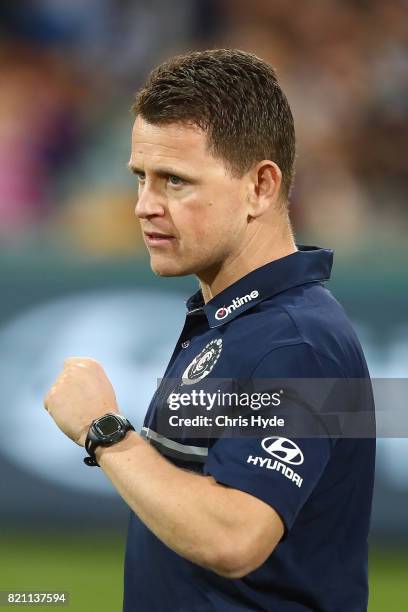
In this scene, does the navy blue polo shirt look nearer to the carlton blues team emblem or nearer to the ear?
the carlton blues team emblem

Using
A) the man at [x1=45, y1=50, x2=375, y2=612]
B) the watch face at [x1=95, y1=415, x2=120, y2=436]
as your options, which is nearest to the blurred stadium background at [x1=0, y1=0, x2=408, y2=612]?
→ the man at [x1=45, y1=50, x2=375, y2=612]

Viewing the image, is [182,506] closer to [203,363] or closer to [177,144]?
[203,363]

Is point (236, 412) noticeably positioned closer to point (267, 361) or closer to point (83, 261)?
point (267, 361)

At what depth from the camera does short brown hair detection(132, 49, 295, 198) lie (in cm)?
246

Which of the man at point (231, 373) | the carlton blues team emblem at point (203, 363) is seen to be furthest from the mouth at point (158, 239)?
the carlton blues team emblem at point (203, 363)

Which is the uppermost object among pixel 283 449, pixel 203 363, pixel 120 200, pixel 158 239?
pixel 120 200

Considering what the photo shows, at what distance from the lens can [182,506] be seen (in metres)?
2.04

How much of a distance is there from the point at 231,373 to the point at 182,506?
0.33m

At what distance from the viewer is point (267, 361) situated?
214 centimetres

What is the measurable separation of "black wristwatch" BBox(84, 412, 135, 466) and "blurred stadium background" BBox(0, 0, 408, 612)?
3.31m

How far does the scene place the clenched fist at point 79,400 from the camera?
7.64 feet

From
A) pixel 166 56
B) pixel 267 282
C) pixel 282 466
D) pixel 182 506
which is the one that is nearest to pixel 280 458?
pixel 282 466

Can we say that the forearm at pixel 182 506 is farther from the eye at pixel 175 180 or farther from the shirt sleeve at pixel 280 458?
the eye at pixel 175 180

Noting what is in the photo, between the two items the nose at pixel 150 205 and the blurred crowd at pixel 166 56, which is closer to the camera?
the nose at pixel 150 205
